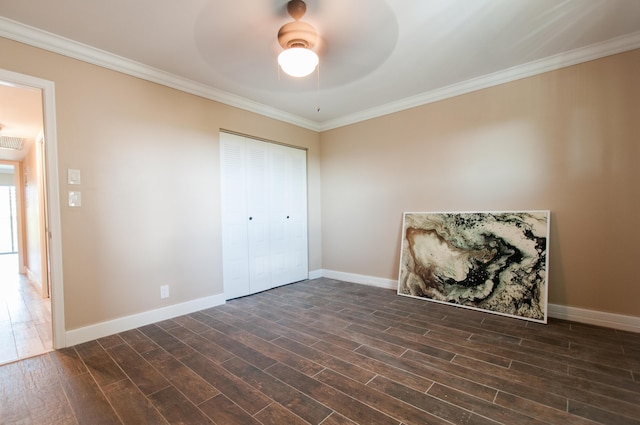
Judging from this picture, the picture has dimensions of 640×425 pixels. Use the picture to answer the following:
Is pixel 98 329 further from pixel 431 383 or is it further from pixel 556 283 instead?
pixel 556 283

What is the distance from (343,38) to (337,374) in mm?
2627

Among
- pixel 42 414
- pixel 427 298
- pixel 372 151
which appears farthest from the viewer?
pixel 372 151

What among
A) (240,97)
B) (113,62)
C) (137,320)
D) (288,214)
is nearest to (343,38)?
(240,97)

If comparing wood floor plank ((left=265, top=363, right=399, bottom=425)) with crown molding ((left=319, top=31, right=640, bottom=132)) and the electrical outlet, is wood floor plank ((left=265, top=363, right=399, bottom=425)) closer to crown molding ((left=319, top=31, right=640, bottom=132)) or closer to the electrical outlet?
the electrical outlet

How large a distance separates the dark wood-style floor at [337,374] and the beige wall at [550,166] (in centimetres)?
66

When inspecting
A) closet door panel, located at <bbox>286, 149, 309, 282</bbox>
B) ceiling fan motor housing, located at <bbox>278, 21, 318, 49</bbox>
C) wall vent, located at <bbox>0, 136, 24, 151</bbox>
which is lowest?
closet door panel, located at <bbox>286, 149, 309, 282</bbox>

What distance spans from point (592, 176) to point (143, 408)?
406 centimetres

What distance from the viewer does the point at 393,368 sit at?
6.50ft

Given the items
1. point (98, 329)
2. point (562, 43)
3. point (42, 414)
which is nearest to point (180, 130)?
point (98, 329)

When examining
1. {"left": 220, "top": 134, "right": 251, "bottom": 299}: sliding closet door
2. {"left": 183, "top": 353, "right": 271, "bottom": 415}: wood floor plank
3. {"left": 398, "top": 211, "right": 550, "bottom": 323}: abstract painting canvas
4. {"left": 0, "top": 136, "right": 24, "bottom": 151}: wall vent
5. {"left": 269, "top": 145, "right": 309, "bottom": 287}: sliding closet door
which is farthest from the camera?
{"left": 0, "top": 136, "right": 24, "bottom": 151}: wall vent

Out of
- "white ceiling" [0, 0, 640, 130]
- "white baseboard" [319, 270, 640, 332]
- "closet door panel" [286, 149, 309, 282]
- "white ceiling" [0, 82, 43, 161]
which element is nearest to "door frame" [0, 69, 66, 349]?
"white ceiling" [0, 82, 43, 161]

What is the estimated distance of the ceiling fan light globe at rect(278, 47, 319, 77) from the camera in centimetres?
210

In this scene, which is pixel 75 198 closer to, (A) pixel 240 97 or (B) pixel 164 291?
(B) pixel 164 291

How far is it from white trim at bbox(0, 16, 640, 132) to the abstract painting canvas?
1483mm
